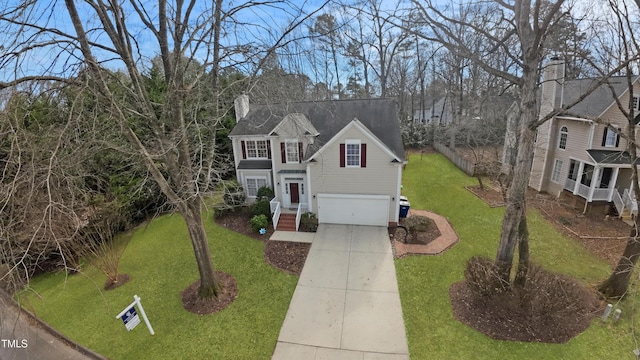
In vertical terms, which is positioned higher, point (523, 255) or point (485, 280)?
point (523, 255)

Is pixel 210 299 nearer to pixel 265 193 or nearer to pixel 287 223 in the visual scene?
pixel 287 223

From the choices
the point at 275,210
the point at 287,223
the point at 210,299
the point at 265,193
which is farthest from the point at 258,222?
the point at 210,299

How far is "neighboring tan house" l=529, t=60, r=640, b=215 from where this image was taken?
1530 centimetres

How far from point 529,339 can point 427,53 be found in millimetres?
33958

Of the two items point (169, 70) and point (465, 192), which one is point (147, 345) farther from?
point (465, 192)

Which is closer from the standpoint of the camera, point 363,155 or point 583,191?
point 363,155

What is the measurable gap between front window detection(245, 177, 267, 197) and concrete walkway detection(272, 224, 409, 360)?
568 centimetres

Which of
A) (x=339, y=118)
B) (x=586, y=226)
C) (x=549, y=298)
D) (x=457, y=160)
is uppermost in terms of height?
(x=339, y=118)

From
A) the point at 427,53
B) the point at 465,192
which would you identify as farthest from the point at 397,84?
the point at 465,192

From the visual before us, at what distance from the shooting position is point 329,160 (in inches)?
570

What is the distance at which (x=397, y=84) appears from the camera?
35656 mm

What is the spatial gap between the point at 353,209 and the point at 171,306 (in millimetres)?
9049

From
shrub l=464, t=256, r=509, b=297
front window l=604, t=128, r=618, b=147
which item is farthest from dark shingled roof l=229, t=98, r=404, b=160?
front window l=604, t=128, r=618, b=147

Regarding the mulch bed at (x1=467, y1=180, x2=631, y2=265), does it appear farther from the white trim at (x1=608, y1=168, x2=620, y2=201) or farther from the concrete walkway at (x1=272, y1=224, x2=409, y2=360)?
the concrete walkway at (x1=272, y1=224, x2=409, y2=360)
